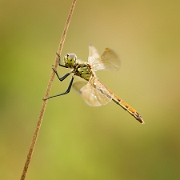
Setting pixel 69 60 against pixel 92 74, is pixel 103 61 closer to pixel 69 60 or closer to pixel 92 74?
pixel 92 74

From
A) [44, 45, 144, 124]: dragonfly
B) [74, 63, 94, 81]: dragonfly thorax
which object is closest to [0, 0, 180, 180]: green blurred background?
[44, 45, 144, 124]: dragonfly

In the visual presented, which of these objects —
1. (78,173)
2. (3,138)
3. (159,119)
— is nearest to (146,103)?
(159,119)

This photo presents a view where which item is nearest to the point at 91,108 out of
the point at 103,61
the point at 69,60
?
the point at 103,61

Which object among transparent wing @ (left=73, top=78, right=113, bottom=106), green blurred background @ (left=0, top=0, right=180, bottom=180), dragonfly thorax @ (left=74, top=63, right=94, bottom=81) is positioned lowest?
transparent wing @ (left=73, top=78, right=113, bottom=106)

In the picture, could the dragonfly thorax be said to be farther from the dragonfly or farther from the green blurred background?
the green blurred background

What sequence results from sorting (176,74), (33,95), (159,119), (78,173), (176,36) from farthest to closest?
(176,36), (176,74), (159,119), (33,95), (78,173)

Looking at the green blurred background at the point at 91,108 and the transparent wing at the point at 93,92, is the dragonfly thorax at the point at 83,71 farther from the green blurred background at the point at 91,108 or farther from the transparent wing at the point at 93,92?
the green blurred background at the point at 91,108

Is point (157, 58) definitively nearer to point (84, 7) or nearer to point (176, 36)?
point (176, 36)
